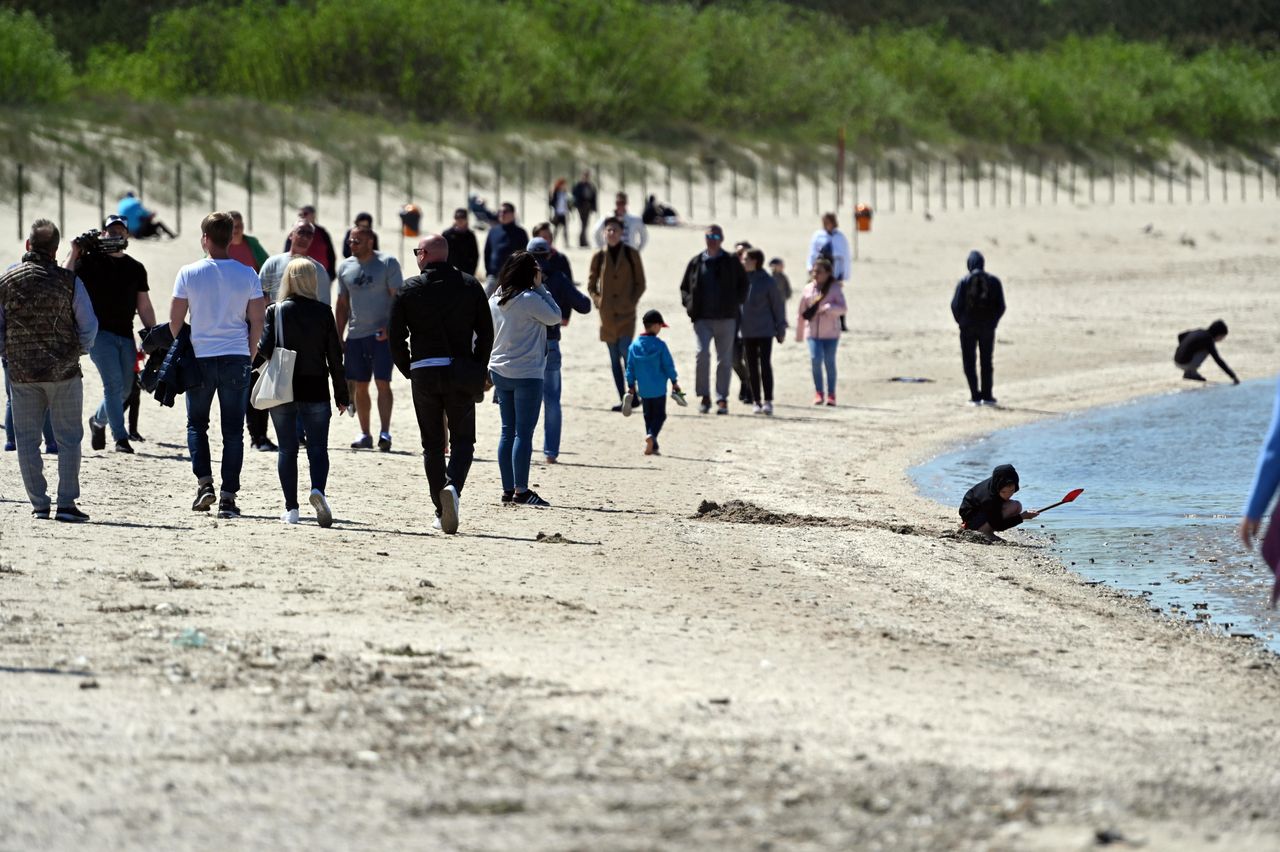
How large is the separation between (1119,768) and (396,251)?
2672 cm

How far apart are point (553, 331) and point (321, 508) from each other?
3.32m

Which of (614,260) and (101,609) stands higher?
(614,260)

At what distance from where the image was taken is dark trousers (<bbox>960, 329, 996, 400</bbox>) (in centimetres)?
1997

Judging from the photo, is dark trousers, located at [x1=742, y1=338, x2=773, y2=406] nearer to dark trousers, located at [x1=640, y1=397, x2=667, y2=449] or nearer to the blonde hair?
dark trousers, located at [x1=640, y1=397, x2=667, y2=449]

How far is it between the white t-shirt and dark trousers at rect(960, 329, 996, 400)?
35.3 ft

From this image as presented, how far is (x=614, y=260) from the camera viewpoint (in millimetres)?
16562

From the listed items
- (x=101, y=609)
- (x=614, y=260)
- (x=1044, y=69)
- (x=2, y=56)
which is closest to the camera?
(x=101, y=609)

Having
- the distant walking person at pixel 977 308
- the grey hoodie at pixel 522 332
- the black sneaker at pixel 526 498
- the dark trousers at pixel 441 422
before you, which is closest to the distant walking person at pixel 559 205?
the distant walking person at pixel 977 308

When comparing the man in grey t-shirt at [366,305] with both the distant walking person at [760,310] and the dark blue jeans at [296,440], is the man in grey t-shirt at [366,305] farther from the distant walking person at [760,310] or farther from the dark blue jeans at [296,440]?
the distant walking person at [760,310]

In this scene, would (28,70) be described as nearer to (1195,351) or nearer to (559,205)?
(559,205)

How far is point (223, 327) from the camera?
35.6 feet

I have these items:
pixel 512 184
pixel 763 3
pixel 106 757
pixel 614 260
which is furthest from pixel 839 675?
pixel 763 3

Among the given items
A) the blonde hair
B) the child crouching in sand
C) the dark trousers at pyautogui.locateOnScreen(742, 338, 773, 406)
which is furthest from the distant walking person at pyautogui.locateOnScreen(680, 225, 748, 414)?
the blonde hair

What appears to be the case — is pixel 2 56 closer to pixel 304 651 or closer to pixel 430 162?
pixel 430 162
